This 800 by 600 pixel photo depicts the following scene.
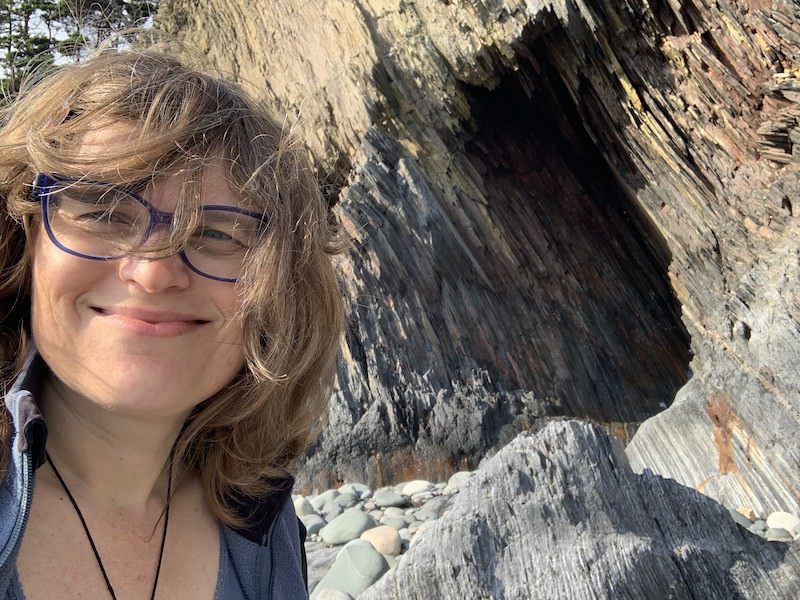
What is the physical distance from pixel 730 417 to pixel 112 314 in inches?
190

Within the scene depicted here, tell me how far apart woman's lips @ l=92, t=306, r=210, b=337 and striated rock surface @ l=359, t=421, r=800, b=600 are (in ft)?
4.77

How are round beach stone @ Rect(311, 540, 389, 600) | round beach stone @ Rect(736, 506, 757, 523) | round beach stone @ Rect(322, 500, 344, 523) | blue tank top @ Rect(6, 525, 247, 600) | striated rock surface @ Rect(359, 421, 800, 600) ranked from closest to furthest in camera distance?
→ blue tank top @ Rect(6, 525, 247, 600) < striated rock surface @ Rect(359, 421, 800, 600) < round beach stone @ Rect(311, 540, 389, 600) < round beach stone @ Rect(736, 506, 757, 523) < round beach stone @ Rect(322, 500, 344, 523)

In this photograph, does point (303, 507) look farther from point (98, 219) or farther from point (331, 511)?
point (98, 219)

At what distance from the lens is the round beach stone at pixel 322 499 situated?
702 cm

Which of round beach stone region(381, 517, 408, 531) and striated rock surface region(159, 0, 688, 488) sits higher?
striated rock surface region(159, 0, 688, 488)

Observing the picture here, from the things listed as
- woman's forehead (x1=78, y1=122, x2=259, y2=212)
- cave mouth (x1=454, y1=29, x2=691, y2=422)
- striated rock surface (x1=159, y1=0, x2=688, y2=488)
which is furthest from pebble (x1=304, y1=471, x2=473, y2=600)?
woman's forehead (x1=78, y1=122, x2=259, y2=212)

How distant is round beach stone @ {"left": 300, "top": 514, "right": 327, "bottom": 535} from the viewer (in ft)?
20.2

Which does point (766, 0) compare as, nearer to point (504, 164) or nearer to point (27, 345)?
point (504, 164)

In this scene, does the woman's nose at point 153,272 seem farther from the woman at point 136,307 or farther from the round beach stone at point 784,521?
the round beach stone at point 784,521

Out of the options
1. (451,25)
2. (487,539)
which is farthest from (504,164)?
(487,539)

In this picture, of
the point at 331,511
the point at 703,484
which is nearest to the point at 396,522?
the point at 331,511

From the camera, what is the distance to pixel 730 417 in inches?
205

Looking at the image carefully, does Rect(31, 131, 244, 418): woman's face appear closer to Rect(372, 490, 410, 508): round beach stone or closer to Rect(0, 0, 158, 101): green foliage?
Rect(0, 0, 158, 101): green foliage

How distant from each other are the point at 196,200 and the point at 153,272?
17 centimetres
